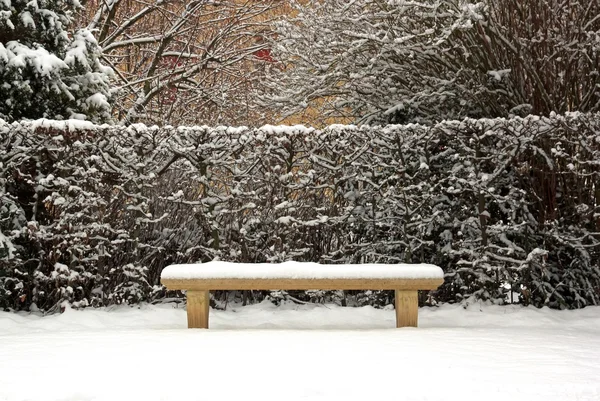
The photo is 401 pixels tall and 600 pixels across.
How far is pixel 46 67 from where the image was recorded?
7.56 m

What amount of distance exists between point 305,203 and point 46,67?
3062 millimetres

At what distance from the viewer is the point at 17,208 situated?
697cm

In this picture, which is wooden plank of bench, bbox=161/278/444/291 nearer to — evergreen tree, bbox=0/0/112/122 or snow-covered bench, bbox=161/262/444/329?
snow-covered bench, bbox=161/262/444/329

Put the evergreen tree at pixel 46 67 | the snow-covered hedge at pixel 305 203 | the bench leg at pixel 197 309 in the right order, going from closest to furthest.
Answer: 1. the bench leg at pixel 197 309
2. the snow-covered hedge at pixel 305 203
3. the evergreen tree at pixel 46 67

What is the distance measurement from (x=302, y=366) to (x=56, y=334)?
250 cm

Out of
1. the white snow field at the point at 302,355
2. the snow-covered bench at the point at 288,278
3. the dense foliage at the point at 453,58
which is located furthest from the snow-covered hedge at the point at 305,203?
the snow-covered bench at the point at 288,278

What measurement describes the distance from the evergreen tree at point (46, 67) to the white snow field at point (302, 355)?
7.72 ft

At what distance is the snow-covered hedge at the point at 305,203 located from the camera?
7016 mm

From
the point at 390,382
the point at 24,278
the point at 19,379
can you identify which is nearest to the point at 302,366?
the point at 390,382

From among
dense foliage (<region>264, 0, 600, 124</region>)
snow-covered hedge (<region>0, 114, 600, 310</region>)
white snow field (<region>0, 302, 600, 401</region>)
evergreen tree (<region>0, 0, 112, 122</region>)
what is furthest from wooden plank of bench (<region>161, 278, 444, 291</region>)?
Result: evergreen tree (<region>0, 0, 112, 122</region>)

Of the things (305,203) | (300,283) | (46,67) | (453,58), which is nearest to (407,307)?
(300,283)

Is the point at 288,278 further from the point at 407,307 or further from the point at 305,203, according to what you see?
the point at 305,203

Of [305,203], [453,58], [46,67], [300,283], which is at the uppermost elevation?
[453,58]

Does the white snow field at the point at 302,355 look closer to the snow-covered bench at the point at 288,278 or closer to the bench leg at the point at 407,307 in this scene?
the bench leg at the point at 407,307
